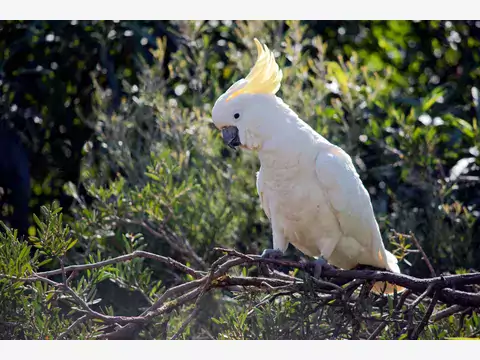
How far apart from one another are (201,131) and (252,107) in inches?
35.2

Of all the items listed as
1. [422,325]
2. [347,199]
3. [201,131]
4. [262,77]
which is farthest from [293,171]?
[201,131]

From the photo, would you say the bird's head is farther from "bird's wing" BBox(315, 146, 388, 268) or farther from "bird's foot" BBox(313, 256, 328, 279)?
"bird's foot" BBox(313, 256, 328, 279)

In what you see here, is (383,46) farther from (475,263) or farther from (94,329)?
(94,329)

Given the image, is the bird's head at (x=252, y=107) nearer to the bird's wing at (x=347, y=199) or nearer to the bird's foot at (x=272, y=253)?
the bird's wing at (x=347, y=199)

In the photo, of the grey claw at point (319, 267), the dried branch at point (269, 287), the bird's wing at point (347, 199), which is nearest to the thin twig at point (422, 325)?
the dried branch at point (269, 287)

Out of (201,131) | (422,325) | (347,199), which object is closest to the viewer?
(422,325)

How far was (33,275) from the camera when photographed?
2.19 meters

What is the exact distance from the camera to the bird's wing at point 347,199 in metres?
2.57

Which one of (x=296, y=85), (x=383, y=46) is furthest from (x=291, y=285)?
(x=383, y=46)

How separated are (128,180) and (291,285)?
4.75 ft

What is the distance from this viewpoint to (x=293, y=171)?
8.41 ft

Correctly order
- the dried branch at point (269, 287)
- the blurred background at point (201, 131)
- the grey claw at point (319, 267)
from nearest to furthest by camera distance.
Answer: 1. the dried branch at point (269, 287)
2. the grey claw at point (319, 267)
3. the blurred background at point (201, 131)

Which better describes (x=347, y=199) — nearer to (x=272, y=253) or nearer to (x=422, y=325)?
(x=272, y=253)

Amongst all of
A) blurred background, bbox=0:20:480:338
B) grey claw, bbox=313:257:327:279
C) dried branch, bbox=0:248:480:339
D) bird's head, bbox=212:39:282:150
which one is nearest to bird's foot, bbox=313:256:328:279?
grey claw, bbox=313:257:327:279
